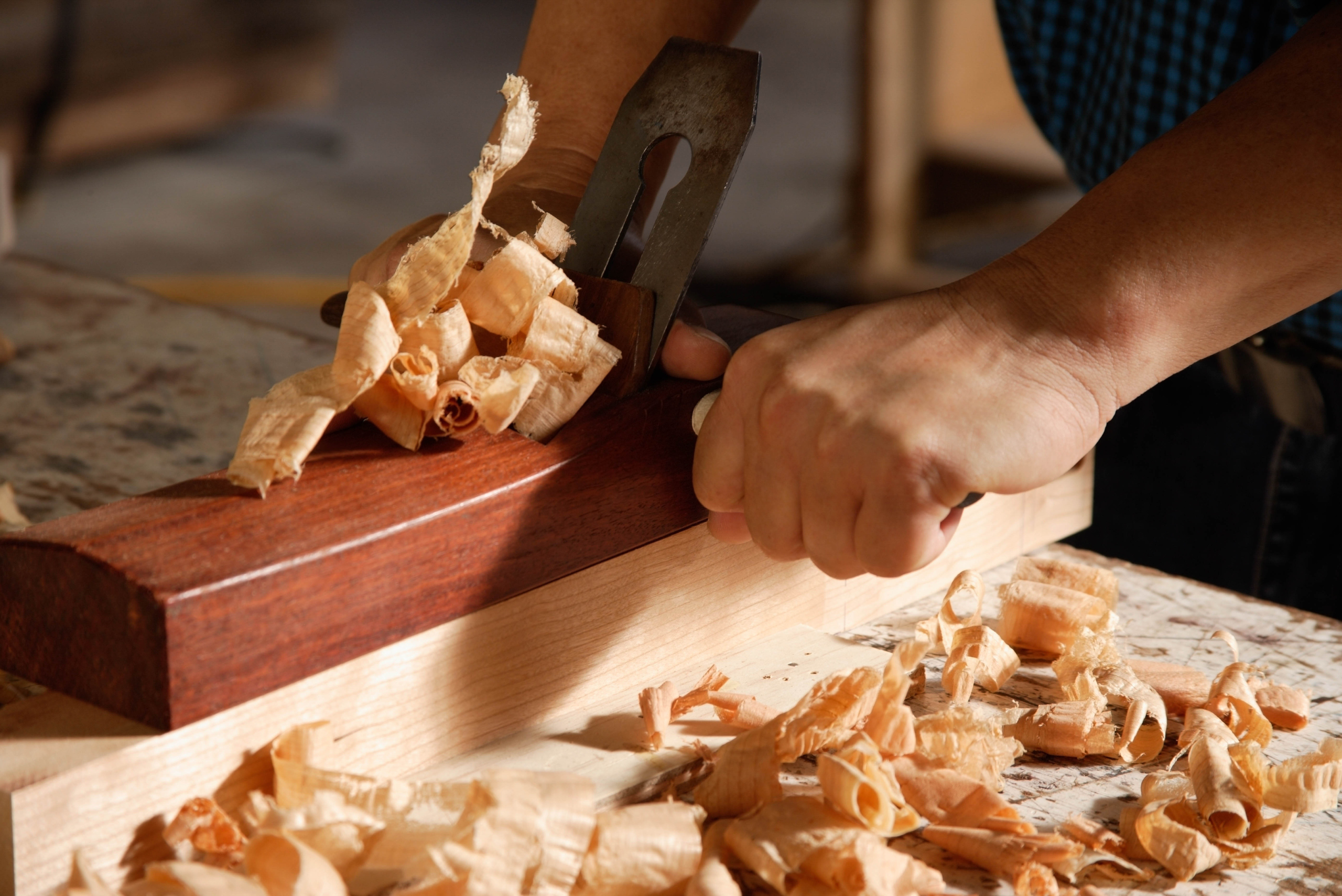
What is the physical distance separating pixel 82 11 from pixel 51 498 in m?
4.25

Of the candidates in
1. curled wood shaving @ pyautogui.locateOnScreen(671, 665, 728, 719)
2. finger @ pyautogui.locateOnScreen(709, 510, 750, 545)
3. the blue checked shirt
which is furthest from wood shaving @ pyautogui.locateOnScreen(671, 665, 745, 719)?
the blue checked shirt

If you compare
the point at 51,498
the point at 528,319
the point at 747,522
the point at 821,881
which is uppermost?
the point at 528,319

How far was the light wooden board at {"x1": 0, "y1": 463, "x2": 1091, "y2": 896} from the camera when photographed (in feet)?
2.38

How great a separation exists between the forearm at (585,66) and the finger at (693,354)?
9.4 inches

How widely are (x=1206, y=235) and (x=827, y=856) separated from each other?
1.61 ft

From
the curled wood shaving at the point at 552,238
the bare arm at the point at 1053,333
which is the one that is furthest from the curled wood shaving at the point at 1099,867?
the curled wood shaving at the point at 552,238

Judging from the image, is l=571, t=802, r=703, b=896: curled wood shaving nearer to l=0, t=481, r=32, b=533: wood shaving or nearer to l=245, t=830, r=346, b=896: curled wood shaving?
l=245, t=830, r=346, b=896: curled wood shaving

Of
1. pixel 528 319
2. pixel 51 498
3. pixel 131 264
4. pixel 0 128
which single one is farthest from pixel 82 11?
pixel 528 319

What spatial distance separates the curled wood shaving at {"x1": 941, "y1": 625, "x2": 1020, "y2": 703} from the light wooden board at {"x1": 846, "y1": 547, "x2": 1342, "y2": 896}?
0.01 metres

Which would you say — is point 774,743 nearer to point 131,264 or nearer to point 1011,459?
point 1011,459

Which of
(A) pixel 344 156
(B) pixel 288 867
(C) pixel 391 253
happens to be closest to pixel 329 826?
(B) pixel 288 867

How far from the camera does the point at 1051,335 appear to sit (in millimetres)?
904

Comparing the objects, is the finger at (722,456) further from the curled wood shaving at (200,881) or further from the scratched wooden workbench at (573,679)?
the curled wood shaving at (200,881)

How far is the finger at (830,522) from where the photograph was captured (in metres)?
0.90
